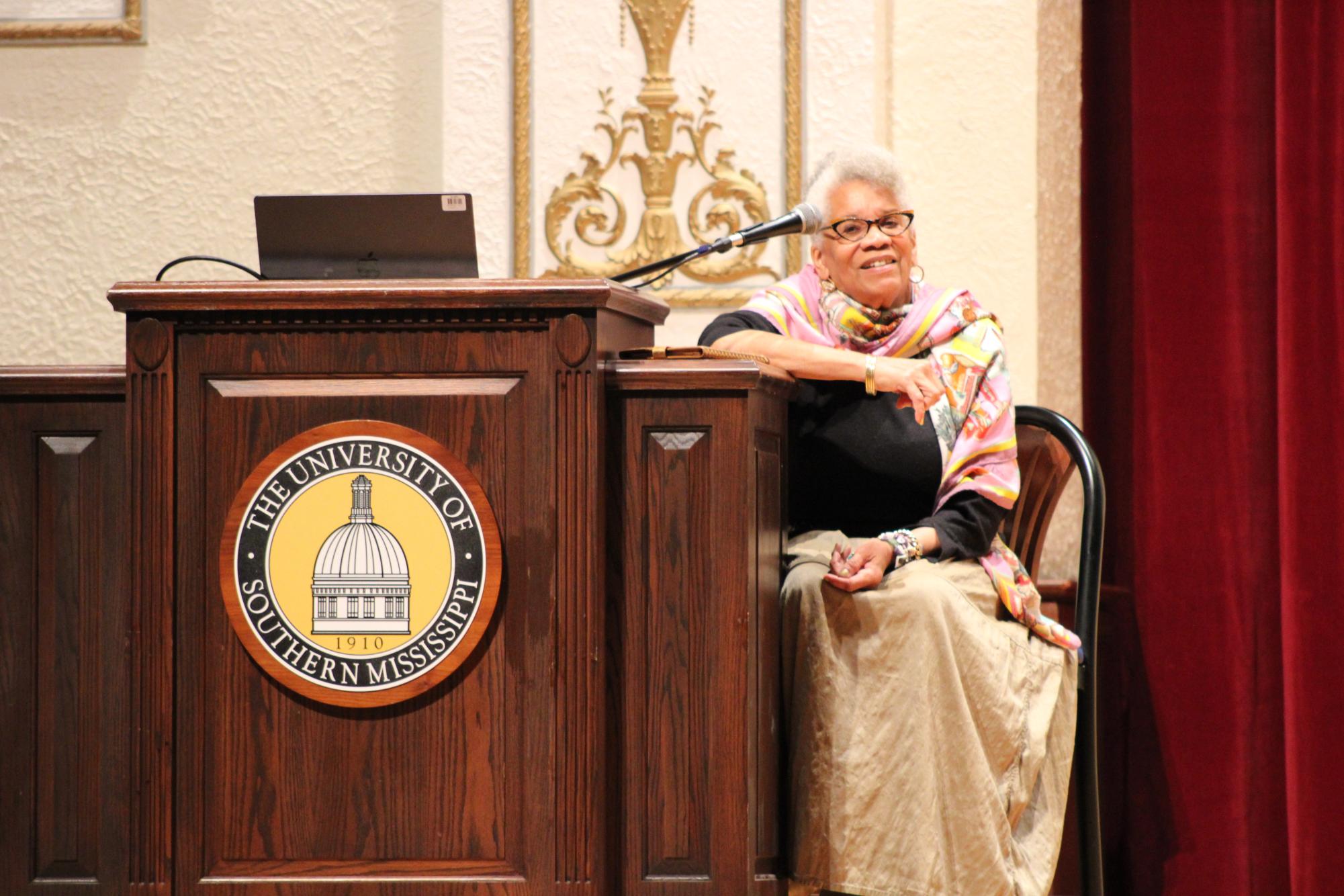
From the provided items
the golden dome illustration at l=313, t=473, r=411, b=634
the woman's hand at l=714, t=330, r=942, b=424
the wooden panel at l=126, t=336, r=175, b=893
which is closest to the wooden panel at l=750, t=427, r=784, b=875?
the woman's hand at l=714, t=330, r=942, b=424

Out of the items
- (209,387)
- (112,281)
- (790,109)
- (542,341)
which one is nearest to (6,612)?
(209,387)

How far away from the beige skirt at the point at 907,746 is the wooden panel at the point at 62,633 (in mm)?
929

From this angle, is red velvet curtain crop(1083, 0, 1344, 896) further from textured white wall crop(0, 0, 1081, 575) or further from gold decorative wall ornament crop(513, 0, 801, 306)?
gold decorative wall ornament crop(513, 0, 801, 306)

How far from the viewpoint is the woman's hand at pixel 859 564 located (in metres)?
2.06

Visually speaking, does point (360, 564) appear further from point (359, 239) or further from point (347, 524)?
point (359, 239)

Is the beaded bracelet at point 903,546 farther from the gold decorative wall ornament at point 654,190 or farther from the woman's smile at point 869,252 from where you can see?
the gold decorative wall ornament at point 654,190

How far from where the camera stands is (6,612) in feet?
6.35

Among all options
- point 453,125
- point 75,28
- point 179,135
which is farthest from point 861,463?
point 75,28

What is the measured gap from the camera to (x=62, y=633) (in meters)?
1.94

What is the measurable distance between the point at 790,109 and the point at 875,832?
1619 millimetres

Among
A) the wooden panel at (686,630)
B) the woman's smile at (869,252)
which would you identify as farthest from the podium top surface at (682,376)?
the woman's smile at (869,252)

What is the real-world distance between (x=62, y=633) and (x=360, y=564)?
1.75 ft

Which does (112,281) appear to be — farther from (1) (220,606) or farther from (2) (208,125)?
(1) (220,606)

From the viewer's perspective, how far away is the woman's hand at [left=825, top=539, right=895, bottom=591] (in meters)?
2.06
